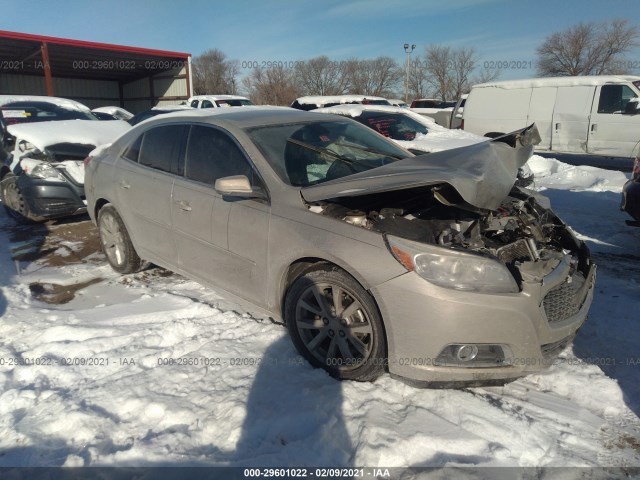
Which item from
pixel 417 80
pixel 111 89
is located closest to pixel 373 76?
pixel 417 80

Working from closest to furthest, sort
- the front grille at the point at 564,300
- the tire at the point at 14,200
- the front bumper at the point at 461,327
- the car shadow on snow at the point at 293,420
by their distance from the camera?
1. the car shadow on snow at the point at 293,420
2. the front bumper at the point at 461,327
3. the front grille at the point at 564,300
4. the tire at the point at 14,200

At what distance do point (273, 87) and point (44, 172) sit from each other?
3017 centimetres

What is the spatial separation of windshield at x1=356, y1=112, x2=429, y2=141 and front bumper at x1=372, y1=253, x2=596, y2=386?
6.12 m

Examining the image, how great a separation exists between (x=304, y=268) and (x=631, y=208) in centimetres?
386

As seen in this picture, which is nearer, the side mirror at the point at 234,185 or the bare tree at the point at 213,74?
the side mirror at the point at 234,185

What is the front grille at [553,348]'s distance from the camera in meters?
2.52

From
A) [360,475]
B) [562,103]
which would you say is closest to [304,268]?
[360,475]

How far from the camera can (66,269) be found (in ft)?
15.6

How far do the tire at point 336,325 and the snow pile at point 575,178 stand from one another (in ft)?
23.7

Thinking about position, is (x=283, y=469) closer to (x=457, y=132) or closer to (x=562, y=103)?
(x=457, y=132)

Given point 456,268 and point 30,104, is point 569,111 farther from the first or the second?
point 30,104

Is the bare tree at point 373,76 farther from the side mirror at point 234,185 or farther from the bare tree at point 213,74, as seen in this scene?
the side mirror at point 234,185

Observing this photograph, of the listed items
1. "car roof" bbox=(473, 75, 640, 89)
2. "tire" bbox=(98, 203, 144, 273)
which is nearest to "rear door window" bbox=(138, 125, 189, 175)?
"tire" bbox=(98, 203, 144, 273)

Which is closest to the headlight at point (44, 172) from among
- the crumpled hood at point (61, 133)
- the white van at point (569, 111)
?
the crumpled hood at point (61, 133)
